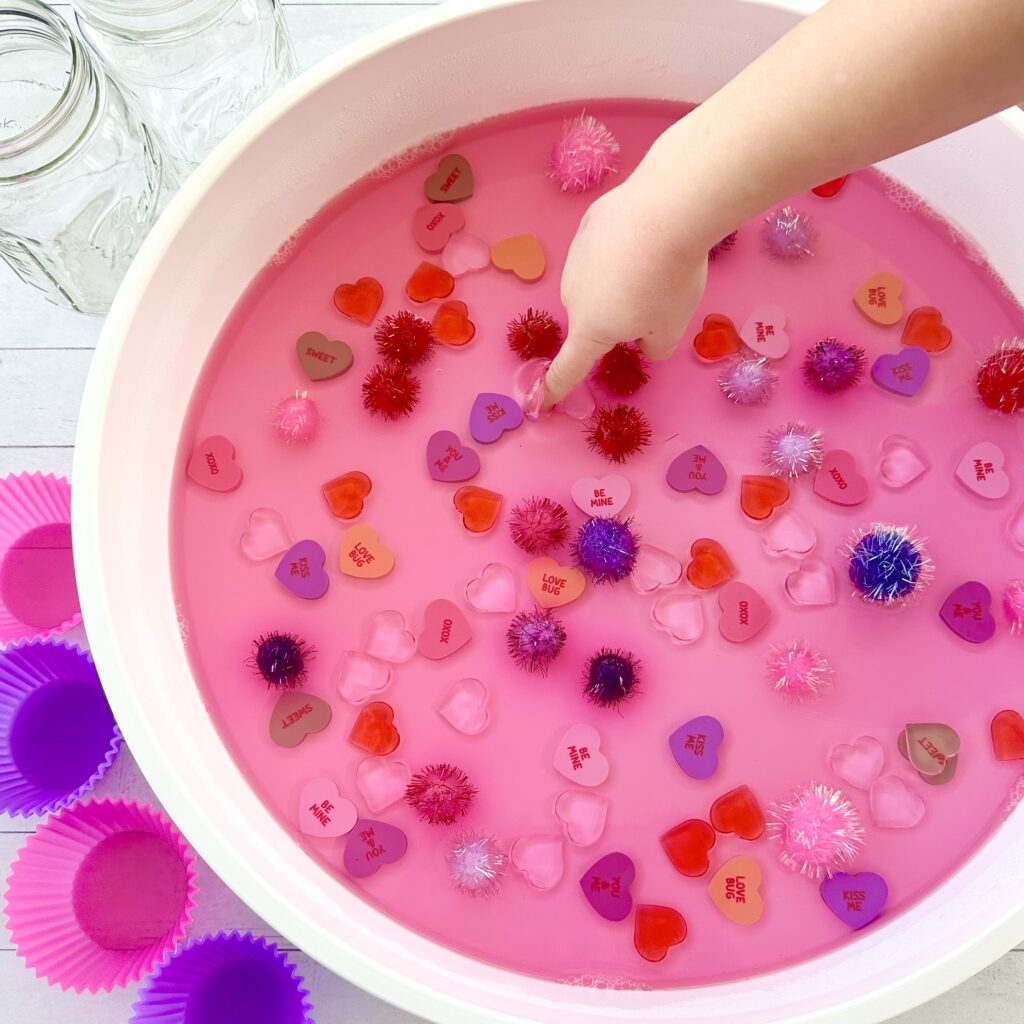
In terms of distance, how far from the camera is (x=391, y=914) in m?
0.84

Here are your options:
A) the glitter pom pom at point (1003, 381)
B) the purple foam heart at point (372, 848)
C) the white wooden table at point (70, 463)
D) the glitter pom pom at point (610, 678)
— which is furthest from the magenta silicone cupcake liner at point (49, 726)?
the glitter pom pom at point (1003, 381)

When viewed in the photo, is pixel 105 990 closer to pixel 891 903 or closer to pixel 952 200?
pixel 891 903

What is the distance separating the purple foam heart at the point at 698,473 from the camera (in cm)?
91

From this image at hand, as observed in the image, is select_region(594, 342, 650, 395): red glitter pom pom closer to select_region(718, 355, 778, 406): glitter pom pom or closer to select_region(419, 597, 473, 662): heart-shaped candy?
select_region(718, 355, 778, 406): glitter pom pom

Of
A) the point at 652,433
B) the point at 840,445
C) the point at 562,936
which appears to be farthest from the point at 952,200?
the point at 562,936

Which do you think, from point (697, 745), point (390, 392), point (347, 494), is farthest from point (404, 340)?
point (697, 745)

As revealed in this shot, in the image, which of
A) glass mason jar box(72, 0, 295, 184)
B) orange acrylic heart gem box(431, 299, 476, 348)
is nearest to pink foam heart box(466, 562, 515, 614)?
orange acrylic heart gem box(431, 299, 476, 348)

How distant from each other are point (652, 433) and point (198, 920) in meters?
0.68

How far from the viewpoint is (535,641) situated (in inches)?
34.0

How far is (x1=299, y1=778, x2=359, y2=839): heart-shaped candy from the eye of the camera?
0.85m

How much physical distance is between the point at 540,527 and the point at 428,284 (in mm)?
289

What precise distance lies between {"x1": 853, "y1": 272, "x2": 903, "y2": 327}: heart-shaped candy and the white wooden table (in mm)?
626

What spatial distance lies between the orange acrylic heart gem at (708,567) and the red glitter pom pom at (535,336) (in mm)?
252

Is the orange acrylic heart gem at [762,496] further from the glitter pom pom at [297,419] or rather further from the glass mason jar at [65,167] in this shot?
the glass mason jar at [65,167]
